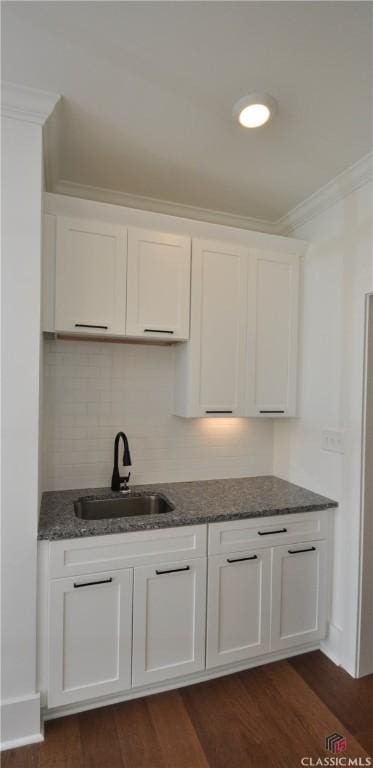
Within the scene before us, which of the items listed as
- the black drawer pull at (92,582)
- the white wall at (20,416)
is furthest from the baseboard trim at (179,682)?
the black drawer pull at (92,582)

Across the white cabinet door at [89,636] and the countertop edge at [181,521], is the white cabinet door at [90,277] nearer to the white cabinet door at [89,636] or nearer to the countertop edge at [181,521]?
the countertop edge at [181,521]

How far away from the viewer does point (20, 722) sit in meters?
1.66

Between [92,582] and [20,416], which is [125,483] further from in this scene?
[20,416]

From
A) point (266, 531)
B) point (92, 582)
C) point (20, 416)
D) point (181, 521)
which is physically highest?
point (20, 416)

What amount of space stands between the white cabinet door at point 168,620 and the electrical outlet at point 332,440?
98 cm

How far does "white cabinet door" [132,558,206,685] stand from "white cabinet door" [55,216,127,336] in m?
1.27

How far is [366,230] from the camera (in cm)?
208

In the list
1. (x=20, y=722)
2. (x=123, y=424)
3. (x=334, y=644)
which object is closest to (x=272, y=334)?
(x=123, y=424)

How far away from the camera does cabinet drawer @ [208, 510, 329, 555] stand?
2.03 metres

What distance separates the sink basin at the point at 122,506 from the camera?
7.47ft

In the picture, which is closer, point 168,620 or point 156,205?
point 168,620

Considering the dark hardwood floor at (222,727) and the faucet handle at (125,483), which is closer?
the dark hardwood floor at (222,727)

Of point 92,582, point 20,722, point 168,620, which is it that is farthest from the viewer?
point 168,620

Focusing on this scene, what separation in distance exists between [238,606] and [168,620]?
0.39 m
